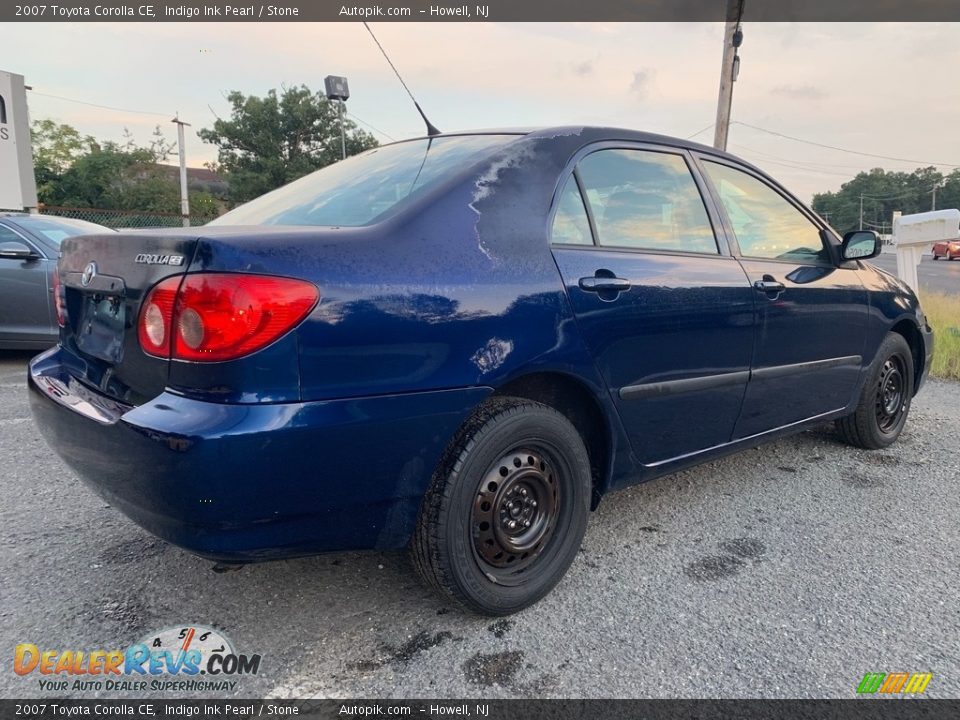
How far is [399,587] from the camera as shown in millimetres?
2371

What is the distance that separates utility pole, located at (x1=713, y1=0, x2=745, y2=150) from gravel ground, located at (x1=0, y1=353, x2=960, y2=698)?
31.8 feet

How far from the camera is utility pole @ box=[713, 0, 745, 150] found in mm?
11336

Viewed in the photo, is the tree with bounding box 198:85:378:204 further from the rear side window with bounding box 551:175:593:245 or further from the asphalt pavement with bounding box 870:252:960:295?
the rear side window with bounding box 551:175:593:245

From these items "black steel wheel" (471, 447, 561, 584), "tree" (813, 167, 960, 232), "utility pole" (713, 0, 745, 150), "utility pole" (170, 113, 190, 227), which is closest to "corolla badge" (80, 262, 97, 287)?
"black steel wheel" (471, 447, 561, 584)

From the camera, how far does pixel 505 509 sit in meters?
2.16

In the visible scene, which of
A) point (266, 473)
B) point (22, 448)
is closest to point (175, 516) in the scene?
point (266, 473)

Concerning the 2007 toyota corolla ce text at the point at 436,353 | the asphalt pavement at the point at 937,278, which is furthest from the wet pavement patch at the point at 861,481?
the asphalt pavement at the point at 937,278

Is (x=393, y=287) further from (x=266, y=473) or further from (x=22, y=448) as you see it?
(x=22, y=448)

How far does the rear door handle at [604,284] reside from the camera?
2277 millimetres

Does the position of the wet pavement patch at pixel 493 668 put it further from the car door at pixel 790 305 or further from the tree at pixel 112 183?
the tree at pixel 112 183

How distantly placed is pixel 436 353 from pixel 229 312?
56 cm

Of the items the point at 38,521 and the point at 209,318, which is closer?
the point at 209,318

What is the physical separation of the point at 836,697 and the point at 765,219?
86.8 inches

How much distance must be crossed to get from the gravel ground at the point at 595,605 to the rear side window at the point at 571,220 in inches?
48.5
